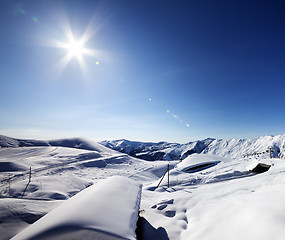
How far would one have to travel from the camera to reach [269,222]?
372cm

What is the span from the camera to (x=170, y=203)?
27.3 feet

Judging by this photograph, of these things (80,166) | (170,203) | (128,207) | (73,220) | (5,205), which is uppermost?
(73,220)

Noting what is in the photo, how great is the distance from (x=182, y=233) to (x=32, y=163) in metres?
38.0

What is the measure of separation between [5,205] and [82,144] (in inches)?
3356

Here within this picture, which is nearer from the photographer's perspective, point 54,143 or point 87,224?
point 87,224

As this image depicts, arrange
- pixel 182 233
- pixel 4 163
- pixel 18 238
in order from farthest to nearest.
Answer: pixel 4 163 < pixel 182 233 < pixel 18 238

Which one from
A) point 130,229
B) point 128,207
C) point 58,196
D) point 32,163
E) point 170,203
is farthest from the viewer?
point 32,163

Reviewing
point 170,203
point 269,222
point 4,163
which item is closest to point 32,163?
point 4,163

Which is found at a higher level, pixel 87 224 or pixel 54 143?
pixel 54 143

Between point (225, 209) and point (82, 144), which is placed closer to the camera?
point (225, 209)

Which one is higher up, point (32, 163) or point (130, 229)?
point (130, 229)

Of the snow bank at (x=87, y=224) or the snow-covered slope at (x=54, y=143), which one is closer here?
the snow bank at (x=87, y=224)

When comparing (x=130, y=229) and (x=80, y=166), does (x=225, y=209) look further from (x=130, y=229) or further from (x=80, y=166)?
(x=80, y=166)

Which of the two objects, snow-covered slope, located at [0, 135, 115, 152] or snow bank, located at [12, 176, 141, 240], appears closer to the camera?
snow bank, located at [12, 176, 141, 240]
